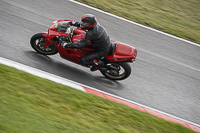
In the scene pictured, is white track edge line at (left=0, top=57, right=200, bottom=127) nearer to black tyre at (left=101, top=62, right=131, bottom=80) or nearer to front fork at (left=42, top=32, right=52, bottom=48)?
black tyre at (left=101, top=62, right=131, bottom=80)

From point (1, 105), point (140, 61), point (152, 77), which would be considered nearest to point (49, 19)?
point (140, 61)

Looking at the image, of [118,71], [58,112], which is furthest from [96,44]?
[58,112]

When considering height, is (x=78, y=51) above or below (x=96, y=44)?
below

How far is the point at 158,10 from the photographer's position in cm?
1370

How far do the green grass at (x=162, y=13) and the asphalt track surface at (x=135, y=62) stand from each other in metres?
0.74

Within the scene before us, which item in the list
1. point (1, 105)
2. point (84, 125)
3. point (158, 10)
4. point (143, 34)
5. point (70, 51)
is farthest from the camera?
point (158, 10)

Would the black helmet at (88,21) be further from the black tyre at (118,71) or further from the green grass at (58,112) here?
the green grass at (58,112)

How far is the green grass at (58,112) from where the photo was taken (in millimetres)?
4906

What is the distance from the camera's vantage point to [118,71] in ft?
26.0

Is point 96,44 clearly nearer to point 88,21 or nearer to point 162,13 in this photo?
point 88,21

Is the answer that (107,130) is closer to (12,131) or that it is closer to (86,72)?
(12,131)

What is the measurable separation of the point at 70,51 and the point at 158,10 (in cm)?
777

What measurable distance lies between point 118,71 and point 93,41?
138 cm

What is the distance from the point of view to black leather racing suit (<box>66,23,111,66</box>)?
6.93 metres
